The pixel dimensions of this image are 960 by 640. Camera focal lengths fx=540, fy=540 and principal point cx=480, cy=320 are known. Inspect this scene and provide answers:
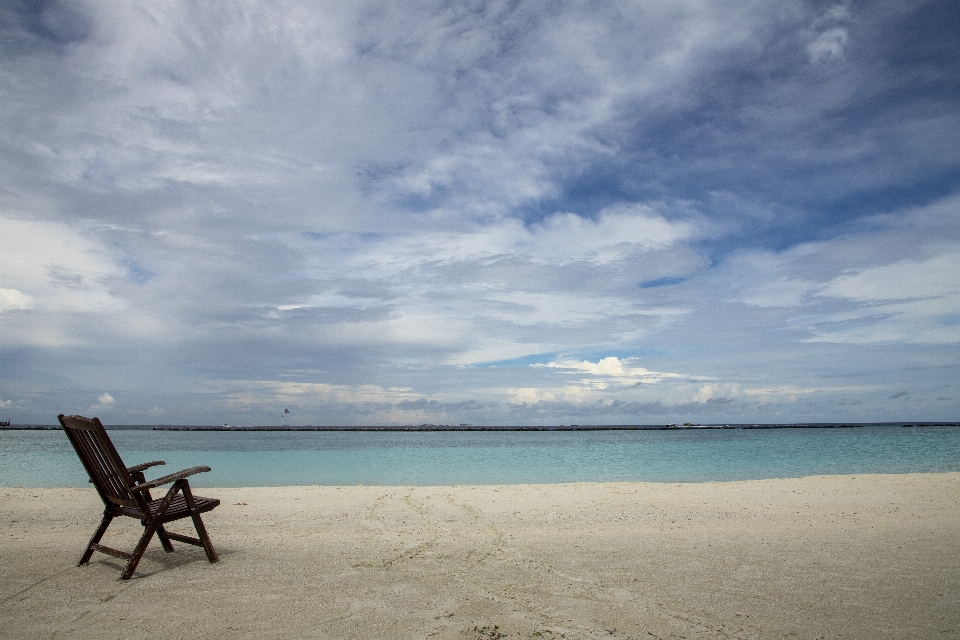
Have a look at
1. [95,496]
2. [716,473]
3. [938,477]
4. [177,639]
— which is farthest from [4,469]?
[938,477]

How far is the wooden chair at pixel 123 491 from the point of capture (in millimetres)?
4934

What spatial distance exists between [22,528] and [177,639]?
5.76 metres

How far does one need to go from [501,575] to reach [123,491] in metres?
3.76

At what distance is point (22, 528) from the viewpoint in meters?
7.43

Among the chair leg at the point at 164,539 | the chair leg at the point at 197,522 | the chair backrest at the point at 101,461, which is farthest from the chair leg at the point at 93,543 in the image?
the chair leg at the point at 197,522

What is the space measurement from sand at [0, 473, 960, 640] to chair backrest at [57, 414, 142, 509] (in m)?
0.74

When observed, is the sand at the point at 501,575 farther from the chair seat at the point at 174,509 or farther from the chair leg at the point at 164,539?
the chair seat at the point at 174,509

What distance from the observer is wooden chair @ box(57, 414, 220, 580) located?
16.2ft

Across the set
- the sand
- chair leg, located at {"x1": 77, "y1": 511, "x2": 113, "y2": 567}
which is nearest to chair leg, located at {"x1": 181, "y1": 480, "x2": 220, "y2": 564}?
the sand

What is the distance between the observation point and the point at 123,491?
5.27 m

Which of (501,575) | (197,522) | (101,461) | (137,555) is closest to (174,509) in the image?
(197,522)

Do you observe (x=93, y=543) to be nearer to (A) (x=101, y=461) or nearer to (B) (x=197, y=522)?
(A) (x=101, y=461)

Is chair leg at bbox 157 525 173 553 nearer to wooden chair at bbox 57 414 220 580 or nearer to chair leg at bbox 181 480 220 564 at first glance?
wooden chair at bbox 57 414 220 580

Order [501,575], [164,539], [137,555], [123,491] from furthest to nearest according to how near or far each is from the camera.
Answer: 1. [164,539]
2. [123,491]
3. [501,575]
4. [137,555]
